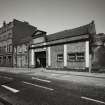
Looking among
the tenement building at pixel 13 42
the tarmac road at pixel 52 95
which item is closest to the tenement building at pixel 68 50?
the tenement building at pixel 13 42

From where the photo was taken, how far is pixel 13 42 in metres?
31.1

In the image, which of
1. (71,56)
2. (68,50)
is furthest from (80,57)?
(68,50)

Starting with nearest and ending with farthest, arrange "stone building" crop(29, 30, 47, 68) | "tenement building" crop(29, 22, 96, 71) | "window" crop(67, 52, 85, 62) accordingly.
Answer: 1. "tenement building" crop(29, 22, 96, 71)
2. "window" crop(67, 52, 85, 62)
3. "stone building" crop(29, 30, 47, 68)

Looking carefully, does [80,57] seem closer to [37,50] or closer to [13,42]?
[37,50]

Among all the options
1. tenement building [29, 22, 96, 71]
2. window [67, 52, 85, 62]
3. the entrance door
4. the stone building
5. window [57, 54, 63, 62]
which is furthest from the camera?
the entrance door

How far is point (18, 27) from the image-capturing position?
32.3 meters

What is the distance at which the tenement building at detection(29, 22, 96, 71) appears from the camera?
1677 cm

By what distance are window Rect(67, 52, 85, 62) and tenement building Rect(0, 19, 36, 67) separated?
14154 millimetres

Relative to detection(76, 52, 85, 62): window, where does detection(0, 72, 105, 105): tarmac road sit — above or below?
below

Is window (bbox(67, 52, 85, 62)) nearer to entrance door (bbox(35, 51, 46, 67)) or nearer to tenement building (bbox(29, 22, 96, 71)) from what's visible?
tenement building (bbox(29, 22, 96, 71))

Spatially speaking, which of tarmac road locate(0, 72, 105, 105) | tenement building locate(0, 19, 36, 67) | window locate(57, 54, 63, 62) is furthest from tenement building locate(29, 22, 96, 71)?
tarmac road locate(0, 72, 105, 105)

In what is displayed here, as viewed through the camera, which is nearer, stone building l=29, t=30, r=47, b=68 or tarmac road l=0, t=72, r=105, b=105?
tarmac road l=0, t=72, r=105, b=105

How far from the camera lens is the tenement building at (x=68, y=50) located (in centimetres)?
1677

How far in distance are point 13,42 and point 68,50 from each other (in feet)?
66.8
